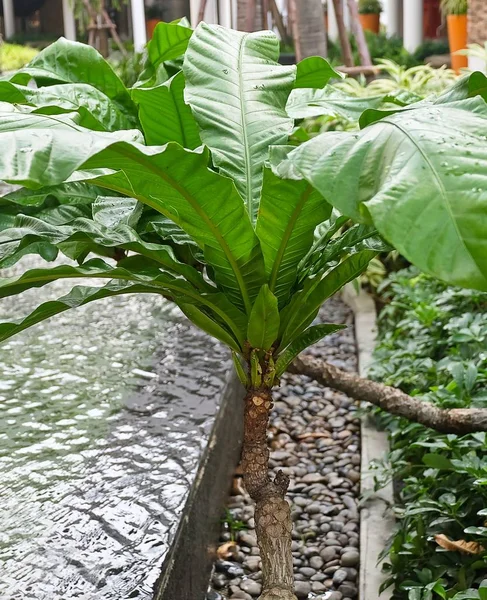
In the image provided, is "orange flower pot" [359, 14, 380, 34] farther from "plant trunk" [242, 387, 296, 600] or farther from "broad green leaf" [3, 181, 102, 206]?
"plant trunk" [242, 387, 296, 600]

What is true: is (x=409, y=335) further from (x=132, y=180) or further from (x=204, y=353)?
(x=132, y=180)

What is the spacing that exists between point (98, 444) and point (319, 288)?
101 cm

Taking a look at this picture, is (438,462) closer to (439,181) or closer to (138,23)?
(439,181)

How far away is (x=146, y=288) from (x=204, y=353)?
5.11ft

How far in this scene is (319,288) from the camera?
1.29 meters

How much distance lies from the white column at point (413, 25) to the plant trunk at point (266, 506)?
35.7 ft

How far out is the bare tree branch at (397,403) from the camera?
6.28 ft

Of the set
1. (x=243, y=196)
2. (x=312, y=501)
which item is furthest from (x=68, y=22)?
(x=243, y=196)

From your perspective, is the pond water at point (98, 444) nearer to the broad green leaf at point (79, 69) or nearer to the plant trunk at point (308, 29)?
the broad green leaf at point (79, 69)

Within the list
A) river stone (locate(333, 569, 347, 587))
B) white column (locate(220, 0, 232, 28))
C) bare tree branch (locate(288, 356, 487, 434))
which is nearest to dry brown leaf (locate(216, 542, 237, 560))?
river stone (locate(333, 569, 347, 587))

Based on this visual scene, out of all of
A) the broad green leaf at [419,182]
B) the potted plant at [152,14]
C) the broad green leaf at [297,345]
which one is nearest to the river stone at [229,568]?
the broad green leaf at [297,345]

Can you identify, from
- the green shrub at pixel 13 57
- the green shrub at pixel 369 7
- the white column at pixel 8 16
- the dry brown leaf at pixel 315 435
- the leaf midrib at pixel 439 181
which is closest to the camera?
the leaf midrib at pixel 439 181

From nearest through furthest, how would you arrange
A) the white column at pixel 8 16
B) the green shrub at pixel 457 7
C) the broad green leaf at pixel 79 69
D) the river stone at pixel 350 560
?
the broad green leaf at pixel 79 69, the river stone at pixel 350 560, the green shrub at pixel 457 7, the white column at pixel 8 16

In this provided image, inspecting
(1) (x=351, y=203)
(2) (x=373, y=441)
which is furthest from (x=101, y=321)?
(1) (x=351, y=203)
